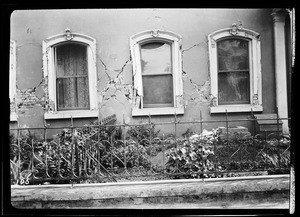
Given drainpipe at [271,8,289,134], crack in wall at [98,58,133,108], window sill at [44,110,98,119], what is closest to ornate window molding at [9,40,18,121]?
window sill at [44,110,98,119]

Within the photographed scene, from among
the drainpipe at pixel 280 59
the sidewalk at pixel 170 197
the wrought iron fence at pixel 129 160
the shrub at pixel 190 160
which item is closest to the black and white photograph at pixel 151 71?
the drainpipe at pixel 280 59

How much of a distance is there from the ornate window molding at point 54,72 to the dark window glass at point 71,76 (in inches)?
3.6

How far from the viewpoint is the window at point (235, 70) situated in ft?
20.3

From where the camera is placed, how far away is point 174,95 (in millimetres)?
6262

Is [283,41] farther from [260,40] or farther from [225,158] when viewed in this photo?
[225,158]

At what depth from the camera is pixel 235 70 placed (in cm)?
637

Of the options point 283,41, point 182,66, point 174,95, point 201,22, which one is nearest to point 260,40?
point 283,41

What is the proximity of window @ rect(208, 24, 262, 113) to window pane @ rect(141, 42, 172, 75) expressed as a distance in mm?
911

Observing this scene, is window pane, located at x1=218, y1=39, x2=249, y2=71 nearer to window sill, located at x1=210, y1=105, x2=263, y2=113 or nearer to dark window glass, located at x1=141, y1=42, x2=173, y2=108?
window sill, located at x1=210, y1=105, x2=263, y2=113

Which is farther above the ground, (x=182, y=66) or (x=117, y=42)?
(x=117, y=42)

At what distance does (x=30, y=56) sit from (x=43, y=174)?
8.58 feet

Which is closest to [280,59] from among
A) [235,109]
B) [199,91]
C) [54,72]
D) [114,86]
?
[235,109]

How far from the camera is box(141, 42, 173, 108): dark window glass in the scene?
20.8 feet
